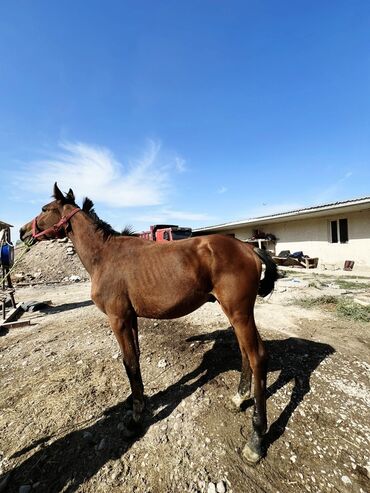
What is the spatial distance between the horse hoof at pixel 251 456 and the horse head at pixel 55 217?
311cm

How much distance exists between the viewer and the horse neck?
3.12 meters

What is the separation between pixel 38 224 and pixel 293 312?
19.4 ft

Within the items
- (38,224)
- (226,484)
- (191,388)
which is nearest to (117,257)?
(38,224)

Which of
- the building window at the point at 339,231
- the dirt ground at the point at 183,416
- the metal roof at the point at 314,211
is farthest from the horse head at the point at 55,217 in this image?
the building window at the point at 339,231

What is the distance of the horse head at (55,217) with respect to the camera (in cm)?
328

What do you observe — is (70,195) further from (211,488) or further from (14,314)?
(14,314)

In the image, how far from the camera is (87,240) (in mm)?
3180

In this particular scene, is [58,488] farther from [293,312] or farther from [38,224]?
[293,312]

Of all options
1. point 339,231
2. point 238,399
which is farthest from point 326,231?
point 238,399

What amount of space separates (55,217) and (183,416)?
2.87 meters

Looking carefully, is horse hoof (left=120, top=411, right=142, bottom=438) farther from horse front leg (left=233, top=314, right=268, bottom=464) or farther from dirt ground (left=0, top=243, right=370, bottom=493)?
horse front leg (left=233, top=314, right=268, bottom=464)

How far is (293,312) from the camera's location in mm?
6371

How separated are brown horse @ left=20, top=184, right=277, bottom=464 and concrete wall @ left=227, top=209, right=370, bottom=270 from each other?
13.1m

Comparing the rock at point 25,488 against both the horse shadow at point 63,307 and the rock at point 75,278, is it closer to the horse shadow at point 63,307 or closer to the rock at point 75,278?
the horse shadow at point 63,307
